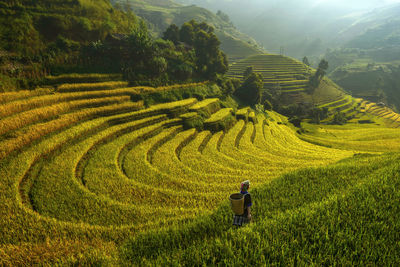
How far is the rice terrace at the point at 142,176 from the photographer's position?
4.67 m

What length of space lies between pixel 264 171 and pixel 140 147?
10.6 metres

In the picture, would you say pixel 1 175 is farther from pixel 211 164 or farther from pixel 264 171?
pixel 264 171

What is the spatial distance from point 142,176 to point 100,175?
97.4 inches

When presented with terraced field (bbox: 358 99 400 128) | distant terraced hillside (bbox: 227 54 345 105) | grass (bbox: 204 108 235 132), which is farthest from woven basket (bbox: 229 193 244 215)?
terraced field (bbox: 358 99 400 128)

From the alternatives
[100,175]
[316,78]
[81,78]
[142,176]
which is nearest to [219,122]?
[142,176]

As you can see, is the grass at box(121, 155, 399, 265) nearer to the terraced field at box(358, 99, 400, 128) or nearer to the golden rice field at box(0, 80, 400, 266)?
the golden rice field at box(0, 80, 400, 266)

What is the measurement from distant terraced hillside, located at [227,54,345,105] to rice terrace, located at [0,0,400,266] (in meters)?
48.8

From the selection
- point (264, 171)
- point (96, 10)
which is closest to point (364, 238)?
point (264, 171)

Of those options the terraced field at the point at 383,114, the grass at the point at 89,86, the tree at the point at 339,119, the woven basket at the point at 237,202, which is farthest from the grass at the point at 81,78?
the terraced field at the point at 383,114

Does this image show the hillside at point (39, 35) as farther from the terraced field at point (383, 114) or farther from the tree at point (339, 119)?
the terraced field at point (383, 114)

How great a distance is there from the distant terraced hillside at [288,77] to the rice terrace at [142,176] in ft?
160

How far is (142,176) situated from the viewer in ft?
38.1

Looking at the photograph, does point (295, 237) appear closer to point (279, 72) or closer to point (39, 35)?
point (39, 35)

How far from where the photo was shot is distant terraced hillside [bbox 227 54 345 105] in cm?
7634
